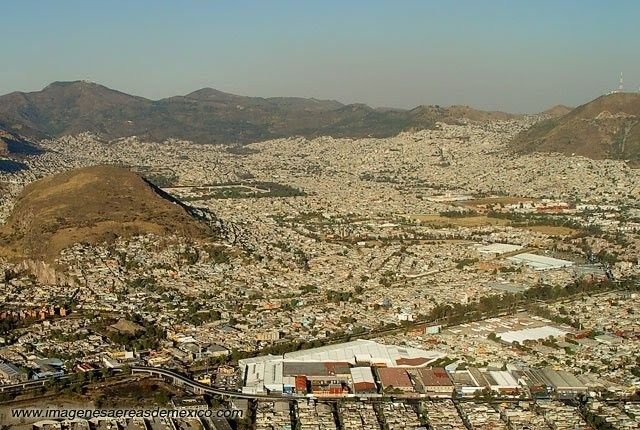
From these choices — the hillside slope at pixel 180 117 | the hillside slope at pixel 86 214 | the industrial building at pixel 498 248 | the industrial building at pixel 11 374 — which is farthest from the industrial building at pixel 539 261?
the hillside slope at pixel 180 117

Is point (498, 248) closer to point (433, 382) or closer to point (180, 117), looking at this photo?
point (433, 382)

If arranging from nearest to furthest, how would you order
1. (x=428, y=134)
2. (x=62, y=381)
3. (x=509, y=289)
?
(x=62, y=381)
(x=509, y=289)
(x=428, y=134)

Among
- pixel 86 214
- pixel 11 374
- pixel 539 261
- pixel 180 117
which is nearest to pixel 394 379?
pixel 11 374

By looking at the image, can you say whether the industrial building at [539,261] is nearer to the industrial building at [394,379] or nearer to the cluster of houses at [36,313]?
the industrial building at [394,379]

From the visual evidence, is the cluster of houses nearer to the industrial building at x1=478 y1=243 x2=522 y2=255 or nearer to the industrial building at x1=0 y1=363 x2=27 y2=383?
the industrial building at x1=0 y1=363 x2=27 y2=383

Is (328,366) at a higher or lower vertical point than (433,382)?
higher

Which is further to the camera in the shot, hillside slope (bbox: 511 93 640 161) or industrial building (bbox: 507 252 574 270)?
hillside slope (bbox: 511 93 640 161)

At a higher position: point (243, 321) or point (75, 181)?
point (75, 181)

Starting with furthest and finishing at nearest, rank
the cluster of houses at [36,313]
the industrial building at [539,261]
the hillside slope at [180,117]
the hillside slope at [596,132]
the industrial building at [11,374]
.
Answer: the hillside slope at [180,117]
the hillside slope at [596,132]
the industrial building at [539,261]
the cluster of houses at [36,313]
the industrial building at [11,374]

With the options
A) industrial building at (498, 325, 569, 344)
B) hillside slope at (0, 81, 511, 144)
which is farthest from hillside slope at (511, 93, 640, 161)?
industrial building at (498, 325, 569, 344)

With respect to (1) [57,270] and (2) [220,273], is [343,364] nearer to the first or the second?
(2) [220,273]

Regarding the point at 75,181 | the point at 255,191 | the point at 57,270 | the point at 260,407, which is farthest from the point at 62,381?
the point at 255,191
